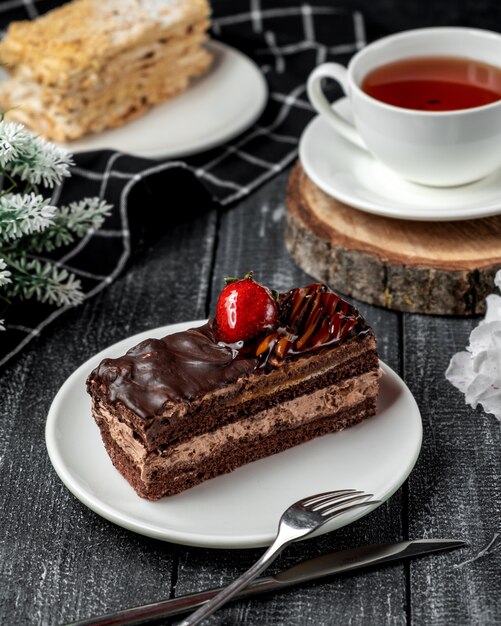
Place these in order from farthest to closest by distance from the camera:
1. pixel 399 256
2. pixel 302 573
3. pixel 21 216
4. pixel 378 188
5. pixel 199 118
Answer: pixel 199 118 < pixel 378 188 < pixel 399 256 < pixel 21 216 < pixel 302 573

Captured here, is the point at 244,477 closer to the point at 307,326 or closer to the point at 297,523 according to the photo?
the point at 297,523

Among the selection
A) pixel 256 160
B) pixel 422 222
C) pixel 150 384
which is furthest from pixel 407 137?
pixel 150 384

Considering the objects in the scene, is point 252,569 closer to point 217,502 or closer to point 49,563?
point 217,502

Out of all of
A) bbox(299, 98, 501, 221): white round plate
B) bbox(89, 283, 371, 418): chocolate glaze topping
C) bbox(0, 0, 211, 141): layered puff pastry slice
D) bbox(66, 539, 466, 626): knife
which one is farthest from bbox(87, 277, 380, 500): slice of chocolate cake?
bbox(0, 0, 211, 141): layered puff pastry slice

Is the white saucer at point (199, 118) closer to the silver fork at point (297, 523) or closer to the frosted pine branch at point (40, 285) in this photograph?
the frosted pine branch at point (40, 285)

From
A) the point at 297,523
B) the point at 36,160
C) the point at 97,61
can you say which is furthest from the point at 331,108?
the point at 297,523

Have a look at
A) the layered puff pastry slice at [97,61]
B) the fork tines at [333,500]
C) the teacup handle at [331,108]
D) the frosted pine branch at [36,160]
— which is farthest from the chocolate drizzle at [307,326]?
the layered puff pastry slice at [97,61]
